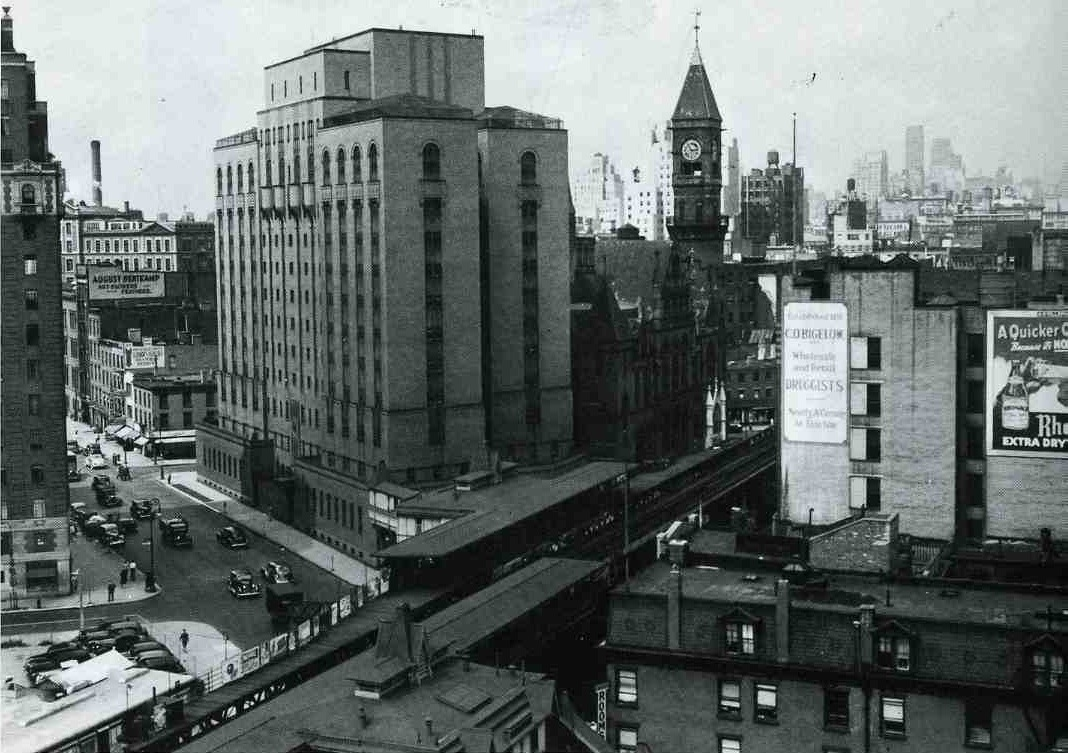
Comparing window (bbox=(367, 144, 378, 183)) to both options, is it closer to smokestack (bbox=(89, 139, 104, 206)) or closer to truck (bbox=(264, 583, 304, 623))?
truck (bbox=(264, 583, 304, 623))

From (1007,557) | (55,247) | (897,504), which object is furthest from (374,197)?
(1007,557)

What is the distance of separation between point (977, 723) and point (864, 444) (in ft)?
83.4

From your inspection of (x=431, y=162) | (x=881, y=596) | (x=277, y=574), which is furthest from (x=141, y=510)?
(x=881, y=596)

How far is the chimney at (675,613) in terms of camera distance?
1661 inches

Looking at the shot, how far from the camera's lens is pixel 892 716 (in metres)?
39.9

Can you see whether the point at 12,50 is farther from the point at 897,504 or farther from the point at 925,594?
the point at 925,594

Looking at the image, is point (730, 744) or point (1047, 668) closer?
point (1047, 668)

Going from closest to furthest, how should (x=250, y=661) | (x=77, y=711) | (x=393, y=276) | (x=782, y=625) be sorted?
(x=782, y=625) < (x=77, y=711) < (x=250, y=661) < (x=393, y=276)

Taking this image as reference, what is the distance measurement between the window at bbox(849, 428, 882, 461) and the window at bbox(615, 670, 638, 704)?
24778mm

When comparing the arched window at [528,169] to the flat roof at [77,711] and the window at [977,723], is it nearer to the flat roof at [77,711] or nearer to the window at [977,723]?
the flat roof at [77,711]

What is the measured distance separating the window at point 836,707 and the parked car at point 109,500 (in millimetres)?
69989

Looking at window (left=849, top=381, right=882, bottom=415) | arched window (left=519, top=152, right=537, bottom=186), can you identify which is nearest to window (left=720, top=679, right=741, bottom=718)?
window (left=849, top=381, right=882, bottom=415)

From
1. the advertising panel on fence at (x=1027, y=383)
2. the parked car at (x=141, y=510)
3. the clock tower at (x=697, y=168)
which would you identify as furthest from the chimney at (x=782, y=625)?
the clock tower at (x=697, y=168)

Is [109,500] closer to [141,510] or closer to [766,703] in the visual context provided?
[141,510]
